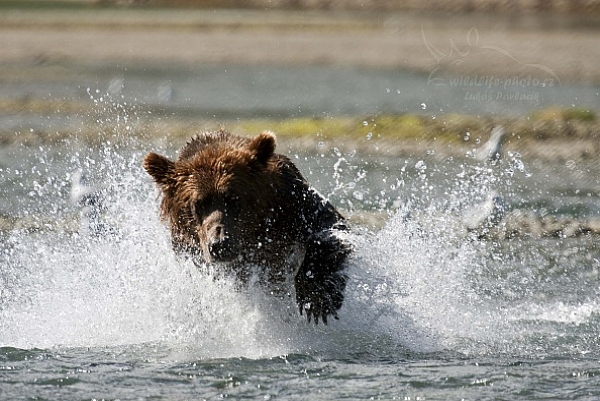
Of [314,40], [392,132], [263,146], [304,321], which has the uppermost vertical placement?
[314,40]

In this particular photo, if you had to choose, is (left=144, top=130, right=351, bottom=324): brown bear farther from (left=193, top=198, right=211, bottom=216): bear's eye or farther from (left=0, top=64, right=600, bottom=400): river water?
(left=0, top=64, right=600, bottom=400): river water

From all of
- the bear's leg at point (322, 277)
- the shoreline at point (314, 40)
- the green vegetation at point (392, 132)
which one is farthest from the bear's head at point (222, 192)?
the shoreline at point (314, 40)

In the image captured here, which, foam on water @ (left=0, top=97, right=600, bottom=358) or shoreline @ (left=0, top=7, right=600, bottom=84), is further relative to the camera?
shoreline @ (left=0, top=7, right=600, bottom=84)

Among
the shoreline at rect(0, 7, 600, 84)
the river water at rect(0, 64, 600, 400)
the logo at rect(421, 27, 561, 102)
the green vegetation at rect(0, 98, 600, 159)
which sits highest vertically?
the shoreline at rect(0, 7, 600, 84)

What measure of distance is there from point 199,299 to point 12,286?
6.89ft

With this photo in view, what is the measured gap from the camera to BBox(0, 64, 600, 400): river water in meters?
6.62

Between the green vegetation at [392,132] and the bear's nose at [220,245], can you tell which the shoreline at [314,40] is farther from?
the bear's nose at [220,245]

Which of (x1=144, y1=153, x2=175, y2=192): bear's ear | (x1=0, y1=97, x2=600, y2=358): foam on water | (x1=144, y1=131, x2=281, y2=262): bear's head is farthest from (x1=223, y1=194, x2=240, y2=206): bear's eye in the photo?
(x1=0, y1=97, x2=600, y2=358): foam on water

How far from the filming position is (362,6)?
28719mm

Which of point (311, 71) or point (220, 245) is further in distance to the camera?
point (311, 71)

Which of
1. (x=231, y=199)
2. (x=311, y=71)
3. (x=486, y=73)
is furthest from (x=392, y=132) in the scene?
(x=231, y=199)

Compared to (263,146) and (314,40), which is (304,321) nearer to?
(263,146)

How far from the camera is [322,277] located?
25.2 feet

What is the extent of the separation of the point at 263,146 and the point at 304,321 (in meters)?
1.21
